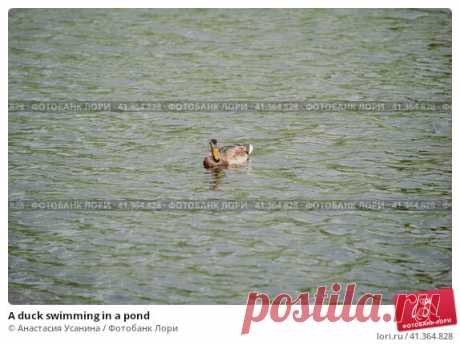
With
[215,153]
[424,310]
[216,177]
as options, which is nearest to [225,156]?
[215,153]

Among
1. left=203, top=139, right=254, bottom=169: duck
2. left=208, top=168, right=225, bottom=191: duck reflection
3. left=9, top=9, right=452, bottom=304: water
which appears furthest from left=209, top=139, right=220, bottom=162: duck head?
left=9, top=9, right=452, bottom=304: water

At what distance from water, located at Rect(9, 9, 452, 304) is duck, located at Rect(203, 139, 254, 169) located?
204mm

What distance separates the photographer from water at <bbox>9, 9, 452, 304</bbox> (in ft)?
42.9

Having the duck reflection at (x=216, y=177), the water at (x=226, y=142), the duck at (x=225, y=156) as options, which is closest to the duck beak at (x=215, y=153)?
the duck at (x=225, y=156)

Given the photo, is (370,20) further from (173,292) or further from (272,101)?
(173,292)

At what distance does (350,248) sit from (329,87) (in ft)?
27.8

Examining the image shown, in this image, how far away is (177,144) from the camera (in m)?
18.8

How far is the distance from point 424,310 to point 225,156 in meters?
6.57

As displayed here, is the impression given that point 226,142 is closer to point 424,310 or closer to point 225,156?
point 225,156

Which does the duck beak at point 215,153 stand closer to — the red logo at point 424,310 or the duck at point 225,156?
the duck at point 225,156

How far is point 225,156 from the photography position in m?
17.7

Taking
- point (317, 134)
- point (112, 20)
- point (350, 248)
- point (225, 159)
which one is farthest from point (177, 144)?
point (112, 20)

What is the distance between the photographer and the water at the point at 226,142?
13.1 metres

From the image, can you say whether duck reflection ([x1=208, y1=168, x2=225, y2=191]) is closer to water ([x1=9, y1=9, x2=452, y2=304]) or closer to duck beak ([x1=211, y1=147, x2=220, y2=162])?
water ([x1=9, y1=9, x2=452, y2=304])
